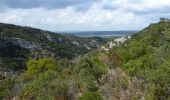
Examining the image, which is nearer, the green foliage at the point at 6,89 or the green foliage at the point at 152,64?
the green foliage at the point at 152,64

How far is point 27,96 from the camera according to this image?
97000mm

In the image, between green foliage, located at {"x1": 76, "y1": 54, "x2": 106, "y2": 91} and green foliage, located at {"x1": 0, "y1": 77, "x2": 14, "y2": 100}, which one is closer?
green foliage, located at {"x1": 76, "y1": 54, "x2": 106, "y2": 91}

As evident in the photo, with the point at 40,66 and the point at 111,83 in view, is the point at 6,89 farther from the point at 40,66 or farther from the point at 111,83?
the point at 111,83

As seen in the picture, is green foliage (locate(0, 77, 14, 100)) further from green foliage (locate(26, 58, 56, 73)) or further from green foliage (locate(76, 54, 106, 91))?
green foliage (locate(76, 54, 106, 91))

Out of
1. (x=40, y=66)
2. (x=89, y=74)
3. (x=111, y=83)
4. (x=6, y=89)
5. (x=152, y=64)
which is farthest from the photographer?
(x=40, y=66)

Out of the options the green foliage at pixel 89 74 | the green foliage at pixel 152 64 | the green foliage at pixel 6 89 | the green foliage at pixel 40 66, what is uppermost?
the green foliage at pixel 152 64

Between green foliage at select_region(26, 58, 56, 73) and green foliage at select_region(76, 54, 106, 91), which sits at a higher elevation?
green foliage at select_region(76, 54, 106, 91)

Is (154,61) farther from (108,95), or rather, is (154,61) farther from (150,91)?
(150,91)

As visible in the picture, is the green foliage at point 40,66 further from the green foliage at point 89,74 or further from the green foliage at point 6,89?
the green foliage at point 89,74

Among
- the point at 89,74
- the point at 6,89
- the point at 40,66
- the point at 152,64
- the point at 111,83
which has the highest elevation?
the point at 152,64

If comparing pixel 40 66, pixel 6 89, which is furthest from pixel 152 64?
pixel 40 66

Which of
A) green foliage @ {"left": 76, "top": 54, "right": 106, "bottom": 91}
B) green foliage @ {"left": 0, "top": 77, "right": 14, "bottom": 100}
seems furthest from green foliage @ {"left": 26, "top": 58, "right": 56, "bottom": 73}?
green foliage @ {"left": 76, "top": 54, "right": 106, "bottom": 91}

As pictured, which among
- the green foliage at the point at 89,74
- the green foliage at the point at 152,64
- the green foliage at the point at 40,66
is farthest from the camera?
the green foliage at the point at 40,66

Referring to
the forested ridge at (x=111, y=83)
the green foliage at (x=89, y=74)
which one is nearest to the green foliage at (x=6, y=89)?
the forested ridge at (x=111, y=83)
